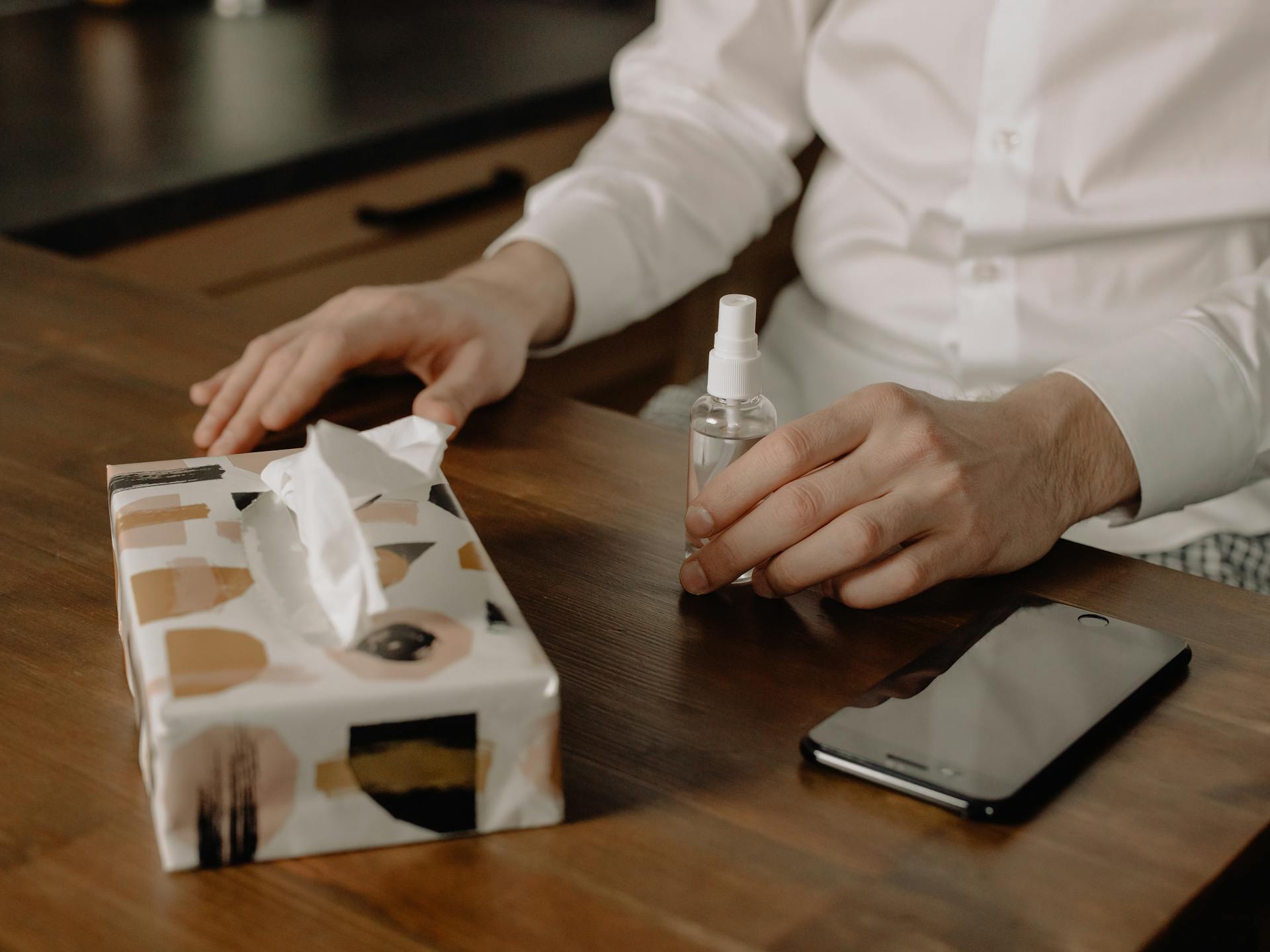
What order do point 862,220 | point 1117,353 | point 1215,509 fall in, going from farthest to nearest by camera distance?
point 862,220
point 1215,509
point 1117,353

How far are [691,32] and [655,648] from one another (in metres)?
0.76

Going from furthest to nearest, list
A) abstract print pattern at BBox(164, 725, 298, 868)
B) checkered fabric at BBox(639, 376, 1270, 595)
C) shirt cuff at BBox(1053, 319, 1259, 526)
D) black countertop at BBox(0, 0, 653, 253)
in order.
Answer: black countertop at BBox(0, 0, 653, 253), checkered fabric at BBox(639, 376, 1270, 595), shirt cuff at BBox(1053, 319, 1259, 526), abstract print pattern at BBox(164, 725, 298, 868)

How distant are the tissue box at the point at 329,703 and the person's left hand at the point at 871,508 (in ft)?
0.50

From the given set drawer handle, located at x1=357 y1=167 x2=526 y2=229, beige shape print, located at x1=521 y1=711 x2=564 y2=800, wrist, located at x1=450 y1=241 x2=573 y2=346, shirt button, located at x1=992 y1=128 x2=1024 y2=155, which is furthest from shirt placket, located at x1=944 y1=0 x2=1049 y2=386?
drawer handle, located at x1=357 y1=167 x2=526 y2=229

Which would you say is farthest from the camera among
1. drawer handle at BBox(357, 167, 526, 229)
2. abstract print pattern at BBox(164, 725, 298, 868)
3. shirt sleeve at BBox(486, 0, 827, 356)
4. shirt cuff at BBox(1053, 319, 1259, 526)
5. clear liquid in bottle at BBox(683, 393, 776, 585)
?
drawer handle at BBox(357, 167, 526, 229)

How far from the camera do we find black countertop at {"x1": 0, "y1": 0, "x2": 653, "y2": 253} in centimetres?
137

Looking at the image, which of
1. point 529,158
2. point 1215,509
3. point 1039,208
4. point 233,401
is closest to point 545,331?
point 233,401

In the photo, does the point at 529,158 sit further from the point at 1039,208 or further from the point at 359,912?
the point at 359,912

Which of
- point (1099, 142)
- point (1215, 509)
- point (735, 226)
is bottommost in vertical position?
point (1215, 509)

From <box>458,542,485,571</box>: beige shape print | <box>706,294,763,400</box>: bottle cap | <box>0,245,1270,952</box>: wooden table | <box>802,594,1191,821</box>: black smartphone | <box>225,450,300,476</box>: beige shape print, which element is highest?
<box>706,294,763,400</box>: bottle cap

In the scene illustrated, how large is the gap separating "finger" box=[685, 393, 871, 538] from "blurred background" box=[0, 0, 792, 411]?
2.60ft

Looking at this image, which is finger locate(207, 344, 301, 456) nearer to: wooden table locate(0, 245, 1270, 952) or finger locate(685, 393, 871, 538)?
wooden table locate(0, 245, 1270, 952)

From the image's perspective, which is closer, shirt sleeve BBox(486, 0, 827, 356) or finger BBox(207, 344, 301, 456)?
finger BBox(207, 344, 301, 456)

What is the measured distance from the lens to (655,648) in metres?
0.59
